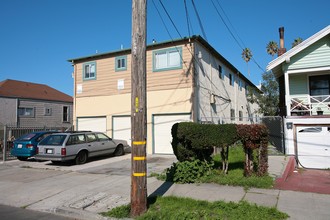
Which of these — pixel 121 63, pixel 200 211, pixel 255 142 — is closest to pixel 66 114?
pixel 121 63

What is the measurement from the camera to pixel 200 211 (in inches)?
215

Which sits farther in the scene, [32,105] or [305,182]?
[32,105]

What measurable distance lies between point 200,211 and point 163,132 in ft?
34.4

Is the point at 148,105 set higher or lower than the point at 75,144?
higher

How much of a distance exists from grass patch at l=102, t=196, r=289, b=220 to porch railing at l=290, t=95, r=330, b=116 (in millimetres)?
9230

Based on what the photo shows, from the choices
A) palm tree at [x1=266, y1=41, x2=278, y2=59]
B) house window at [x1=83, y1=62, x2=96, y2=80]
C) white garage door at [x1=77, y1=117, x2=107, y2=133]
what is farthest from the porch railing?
palm tree at [x1=266, y1=41, x2=278, y2=59]

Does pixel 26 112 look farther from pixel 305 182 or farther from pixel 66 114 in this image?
pixel 305 182

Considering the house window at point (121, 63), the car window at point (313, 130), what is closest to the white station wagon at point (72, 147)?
the house window at point (121, 63)

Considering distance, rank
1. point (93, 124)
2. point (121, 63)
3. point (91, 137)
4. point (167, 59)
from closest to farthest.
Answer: point (91, 137)
point (167, 59)
point (121, 63)
point (93, 124)

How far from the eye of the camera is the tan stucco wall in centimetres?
1527

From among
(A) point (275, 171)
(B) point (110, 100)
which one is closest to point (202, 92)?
(B) point (110, 100)

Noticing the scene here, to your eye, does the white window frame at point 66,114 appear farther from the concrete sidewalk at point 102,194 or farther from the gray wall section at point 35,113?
the concrete sidewalk at point 102,194

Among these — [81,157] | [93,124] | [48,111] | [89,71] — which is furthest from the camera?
[48,111]

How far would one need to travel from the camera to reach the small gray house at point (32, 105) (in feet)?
89.1
